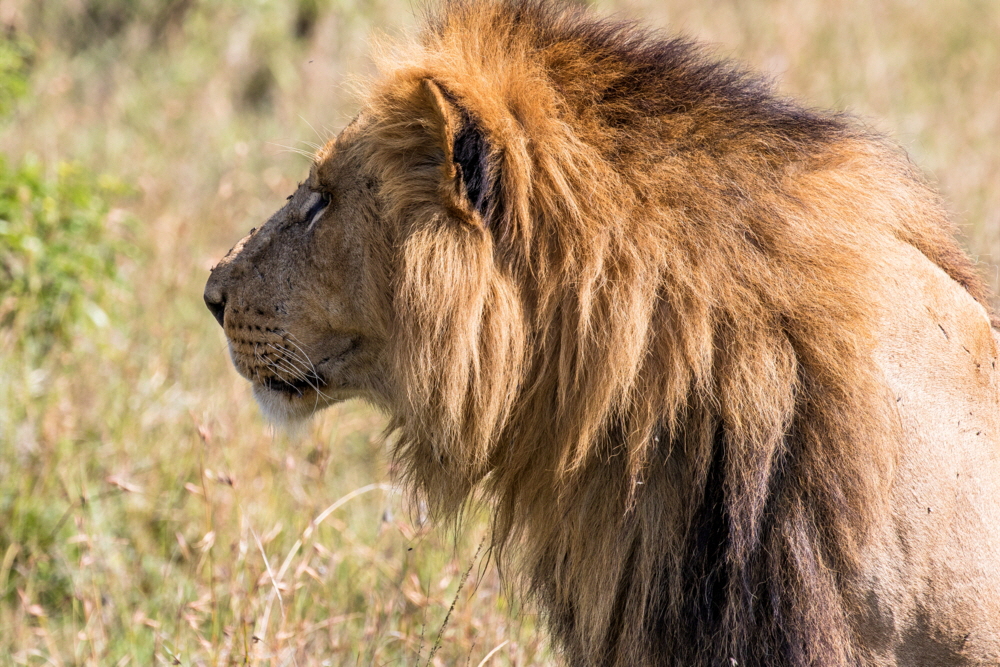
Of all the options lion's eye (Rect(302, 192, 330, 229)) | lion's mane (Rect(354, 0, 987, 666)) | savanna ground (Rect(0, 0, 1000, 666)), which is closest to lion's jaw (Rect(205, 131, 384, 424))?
lion's eye (Rect(302, 192, 330, 229))

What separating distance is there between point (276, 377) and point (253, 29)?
6573 mm

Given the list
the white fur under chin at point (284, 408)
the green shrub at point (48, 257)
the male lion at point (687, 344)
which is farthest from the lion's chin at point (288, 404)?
the green shrub at point (48, 257)

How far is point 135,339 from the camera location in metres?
4.71

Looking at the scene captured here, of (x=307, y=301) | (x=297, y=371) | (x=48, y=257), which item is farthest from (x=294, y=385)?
(x=48, y=257)

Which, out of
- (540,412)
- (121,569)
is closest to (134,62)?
(121,569)

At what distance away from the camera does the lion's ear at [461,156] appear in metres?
1.92

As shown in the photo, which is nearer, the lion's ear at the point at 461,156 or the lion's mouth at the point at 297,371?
the lion's ear at the point at 461,156

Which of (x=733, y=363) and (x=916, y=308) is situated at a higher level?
(x=916, y=308)

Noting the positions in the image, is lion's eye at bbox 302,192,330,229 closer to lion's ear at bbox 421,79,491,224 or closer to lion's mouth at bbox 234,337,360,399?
lion's mouth at bbox 234,337,360,399

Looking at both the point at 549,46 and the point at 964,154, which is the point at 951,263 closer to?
the point at 549,46

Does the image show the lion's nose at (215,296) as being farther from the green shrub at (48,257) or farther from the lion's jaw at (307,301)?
the green shrub at (48,257)

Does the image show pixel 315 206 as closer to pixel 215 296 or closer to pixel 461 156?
pixel 215 296

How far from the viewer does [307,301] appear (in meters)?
2.31

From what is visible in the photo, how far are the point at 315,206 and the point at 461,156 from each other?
579 millimetres
